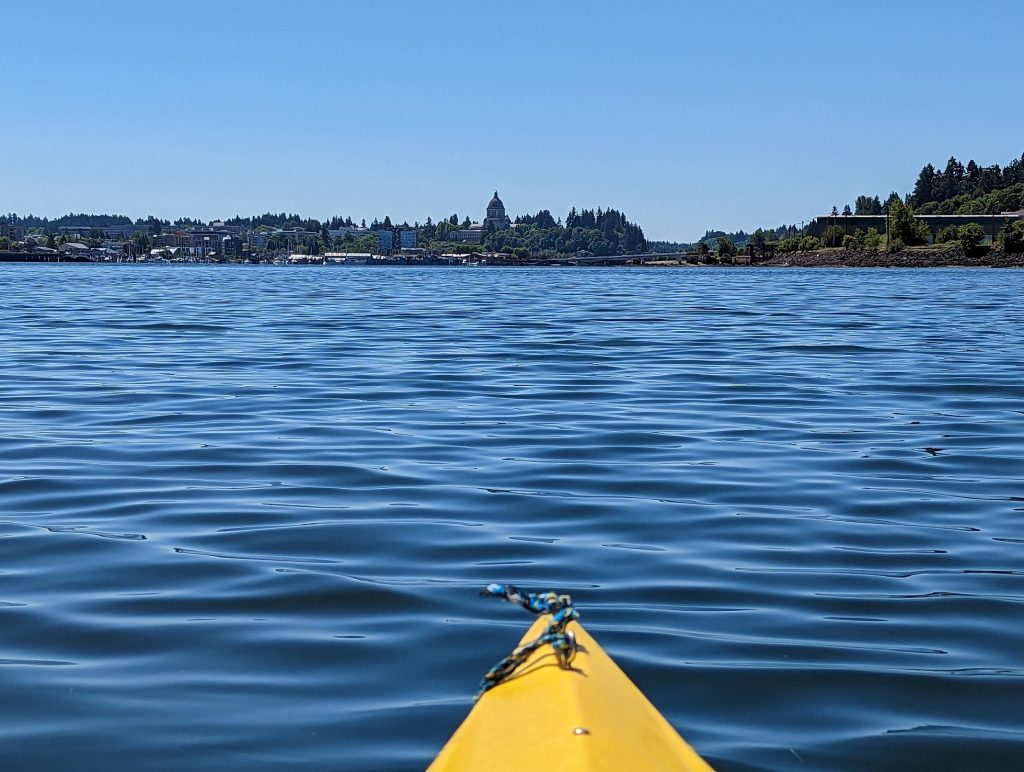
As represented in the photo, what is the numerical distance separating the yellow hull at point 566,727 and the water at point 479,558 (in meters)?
1.39

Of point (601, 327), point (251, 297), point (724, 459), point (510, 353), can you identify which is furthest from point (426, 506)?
point (251, 297)

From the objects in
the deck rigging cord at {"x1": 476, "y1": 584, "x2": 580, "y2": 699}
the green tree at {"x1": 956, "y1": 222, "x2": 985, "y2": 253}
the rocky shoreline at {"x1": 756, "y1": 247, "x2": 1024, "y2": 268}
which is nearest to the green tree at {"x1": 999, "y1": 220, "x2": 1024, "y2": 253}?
the rocky shoreline at {"x1": 756, "y1": 247, "x2": 1024, "y2": 268}

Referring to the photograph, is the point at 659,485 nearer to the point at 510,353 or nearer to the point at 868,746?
the point at 868,746

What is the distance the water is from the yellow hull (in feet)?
4.57

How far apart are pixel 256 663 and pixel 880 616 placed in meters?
3.68

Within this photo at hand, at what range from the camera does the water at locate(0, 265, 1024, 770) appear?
580 centimetres

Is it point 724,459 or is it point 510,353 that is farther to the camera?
point 510,353

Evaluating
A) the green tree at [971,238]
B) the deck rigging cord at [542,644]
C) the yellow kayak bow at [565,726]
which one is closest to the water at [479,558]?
the deck rigging cord at [542,644]

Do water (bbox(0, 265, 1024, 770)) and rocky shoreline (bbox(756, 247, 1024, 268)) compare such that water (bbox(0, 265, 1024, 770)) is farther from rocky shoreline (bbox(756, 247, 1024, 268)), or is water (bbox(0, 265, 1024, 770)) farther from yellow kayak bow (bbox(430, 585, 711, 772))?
rocky shoreline (bbox(756, 247, 1024, 268))

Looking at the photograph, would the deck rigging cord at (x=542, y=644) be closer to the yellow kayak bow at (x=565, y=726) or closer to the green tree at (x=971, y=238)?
the yellow kayak bow at (x=565, y=726)

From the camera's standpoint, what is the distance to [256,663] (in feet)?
21.5

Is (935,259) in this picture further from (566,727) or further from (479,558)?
(566,727)

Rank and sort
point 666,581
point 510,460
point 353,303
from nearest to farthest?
point 666,581
point 510,460
point 353,303

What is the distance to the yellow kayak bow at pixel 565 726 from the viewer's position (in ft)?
11.3
